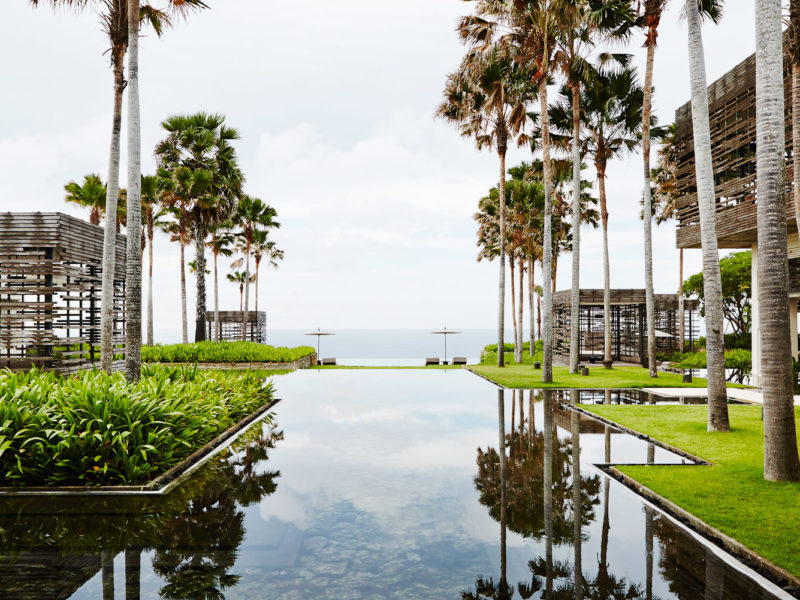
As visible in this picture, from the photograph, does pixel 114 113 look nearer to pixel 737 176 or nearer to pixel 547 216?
pixel 547 216

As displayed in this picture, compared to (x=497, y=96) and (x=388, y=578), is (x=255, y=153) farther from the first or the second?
(x=388, y=578)

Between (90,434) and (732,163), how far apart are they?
2121 cm

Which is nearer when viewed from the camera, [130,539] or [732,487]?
[130,539]

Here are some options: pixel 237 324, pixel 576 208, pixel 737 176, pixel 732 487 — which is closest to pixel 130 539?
pixel 732 487

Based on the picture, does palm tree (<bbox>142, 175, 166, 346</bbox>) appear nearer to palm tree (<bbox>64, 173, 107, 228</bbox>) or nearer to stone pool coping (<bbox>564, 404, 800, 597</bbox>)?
palm tree (<bbox>64, 173, 107, 228</bbox>)

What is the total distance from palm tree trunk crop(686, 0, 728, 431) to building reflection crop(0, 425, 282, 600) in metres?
8.40

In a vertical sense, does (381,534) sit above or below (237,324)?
below

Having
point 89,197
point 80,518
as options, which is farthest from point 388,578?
point 89,197

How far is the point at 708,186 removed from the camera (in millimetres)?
9797

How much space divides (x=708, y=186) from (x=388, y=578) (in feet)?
30.9

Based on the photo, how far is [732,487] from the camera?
6.39 meters

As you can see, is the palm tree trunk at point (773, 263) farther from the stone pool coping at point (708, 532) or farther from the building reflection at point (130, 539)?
the building reflection at point (130, 539)

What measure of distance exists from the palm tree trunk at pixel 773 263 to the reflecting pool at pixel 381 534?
1713 mm

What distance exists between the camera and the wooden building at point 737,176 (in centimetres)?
1700
